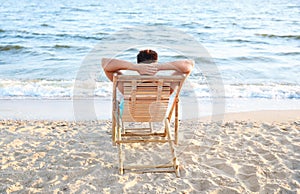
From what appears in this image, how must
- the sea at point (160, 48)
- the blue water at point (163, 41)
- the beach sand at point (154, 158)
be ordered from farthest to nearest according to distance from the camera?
the blue water at point (163, 41)
the sea at point (160, 48)
the beach sand at point (154, 158)

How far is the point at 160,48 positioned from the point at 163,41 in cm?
173

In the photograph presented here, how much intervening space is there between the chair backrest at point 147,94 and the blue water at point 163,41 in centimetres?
301

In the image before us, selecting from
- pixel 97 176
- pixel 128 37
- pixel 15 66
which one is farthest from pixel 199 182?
pixel 128 37

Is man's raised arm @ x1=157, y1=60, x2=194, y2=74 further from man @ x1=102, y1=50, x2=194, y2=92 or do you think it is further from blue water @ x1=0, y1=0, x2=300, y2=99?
blue water @ x1=0, y1=0, x2=300, y2=99

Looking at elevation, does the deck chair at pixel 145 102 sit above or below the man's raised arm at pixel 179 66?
below

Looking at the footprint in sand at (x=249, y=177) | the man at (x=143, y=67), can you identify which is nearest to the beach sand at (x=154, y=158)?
the footprint in sand at (x=249, y=177)

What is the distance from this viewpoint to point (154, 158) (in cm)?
378

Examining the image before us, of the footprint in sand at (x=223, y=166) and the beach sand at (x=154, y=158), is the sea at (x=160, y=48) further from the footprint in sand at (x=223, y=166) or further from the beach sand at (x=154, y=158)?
the footprint in sand at (x=223, y=166)

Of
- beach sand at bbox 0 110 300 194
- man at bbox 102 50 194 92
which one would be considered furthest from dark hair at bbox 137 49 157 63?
beach sand at bbox 0 110 300 194

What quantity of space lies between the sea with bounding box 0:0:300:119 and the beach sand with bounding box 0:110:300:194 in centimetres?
182

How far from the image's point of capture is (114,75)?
3211 millimetres

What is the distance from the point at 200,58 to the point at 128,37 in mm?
4626

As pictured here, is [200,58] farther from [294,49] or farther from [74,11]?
[74,11]

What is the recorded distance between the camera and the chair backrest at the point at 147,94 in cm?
329
